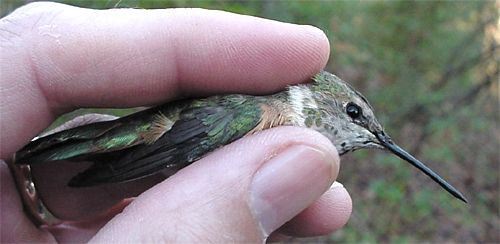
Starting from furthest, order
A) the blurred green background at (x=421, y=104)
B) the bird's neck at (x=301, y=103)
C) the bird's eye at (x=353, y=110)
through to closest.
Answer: the blurred green background at (x=421, y=104)
the bird's eye at (x=353, y=110)
the bird's neck at (x=301, y=103)

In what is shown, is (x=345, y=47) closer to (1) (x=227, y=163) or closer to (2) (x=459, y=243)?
(2) (x=459, y=243)

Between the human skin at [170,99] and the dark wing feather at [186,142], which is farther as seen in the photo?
the dark wing feather at [186,142]

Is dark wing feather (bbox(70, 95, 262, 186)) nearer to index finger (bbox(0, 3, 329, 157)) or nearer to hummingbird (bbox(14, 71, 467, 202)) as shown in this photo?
hummingbird (bbox(14, 71, 467, 202))

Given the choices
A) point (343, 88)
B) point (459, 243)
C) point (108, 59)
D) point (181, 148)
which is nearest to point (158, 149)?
point (181, 148)

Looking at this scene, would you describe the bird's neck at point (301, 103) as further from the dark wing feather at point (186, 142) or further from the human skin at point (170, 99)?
the dark wing feather at point (186, 142)

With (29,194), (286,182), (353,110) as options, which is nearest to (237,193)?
(286,182)

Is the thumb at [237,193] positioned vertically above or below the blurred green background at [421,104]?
above

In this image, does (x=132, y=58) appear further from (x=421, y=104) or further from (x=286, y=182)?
(x=421, y=104)

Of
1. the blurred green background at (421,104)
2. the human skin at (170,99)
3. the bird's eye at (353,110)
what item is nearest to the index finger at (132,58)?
the human skin at (170,99)
